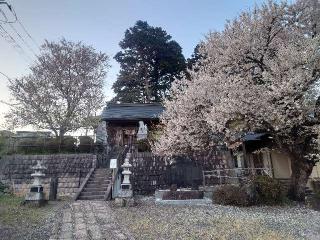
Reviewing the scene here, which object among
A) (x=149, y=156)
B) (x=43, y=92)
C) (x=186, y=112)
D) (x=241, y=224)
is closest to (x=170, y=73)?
(x=43, y=92)

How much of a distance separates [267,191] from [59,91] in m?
19.9

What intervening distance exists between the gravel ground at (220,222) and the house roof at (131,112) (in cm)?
1522

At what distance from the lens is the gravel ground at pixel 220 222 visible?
7.44 meters

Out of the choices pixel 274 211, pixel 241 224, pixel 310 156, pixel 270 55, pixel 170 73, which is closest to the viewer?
pixel 241 224

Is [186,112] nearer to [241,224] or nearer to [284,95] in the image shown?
[284,95]

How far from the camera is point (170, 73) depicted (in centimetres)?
3803

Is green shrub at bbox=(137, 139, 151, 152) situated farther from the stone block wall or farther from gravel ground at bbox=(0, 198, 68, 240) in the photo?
gravel ground at bbox=(0, 198, 68, 240)

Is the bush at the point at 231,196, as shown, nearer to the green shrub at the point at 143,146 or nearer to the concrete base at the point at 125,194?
the concrete base at the point at 125,194

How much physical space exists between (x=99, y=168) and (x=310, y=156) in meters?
12.6

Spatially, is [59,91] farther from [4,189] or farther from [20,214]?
[20,214]

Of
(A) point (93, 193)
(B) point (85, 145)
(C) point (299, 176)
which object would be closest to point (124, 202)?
(A) point (93, 193)

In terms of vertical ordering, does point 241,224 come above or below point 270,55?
below

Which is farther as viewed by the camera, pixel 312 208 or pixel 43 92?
pixel 43 92

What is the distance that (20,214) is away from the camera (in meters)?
10.8
